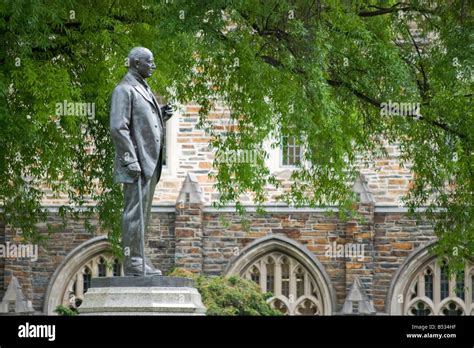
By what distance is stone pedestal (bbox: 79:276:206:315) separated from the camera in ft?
41.5

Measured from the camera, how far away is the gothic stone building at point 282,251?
86.2 ft

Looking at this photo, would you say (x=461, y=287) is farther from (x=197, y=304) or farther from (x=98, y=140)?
(x=197, y=304)

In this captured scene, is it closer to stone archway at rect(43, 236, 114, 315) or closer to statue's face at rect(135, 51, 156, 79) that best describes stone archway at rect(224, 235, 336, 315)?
stone archway at rect(43, 236, 114, 315)

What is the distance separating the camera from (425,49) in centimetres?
2075

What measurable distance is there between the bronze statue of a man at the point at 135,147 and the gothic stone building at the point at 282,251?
1272cm

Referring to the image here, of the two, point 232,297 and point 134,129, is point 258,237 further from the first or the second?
point 134,129

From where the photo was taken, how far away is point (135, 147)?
13398mm

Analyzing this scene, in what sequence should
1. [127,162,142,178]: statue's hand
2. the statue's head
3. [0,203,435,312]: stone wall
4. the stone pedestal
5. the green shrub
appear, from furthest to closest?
1. [0,203,435,312]: stone wall
2. the green shrub
3. the statue's head
4. [127,162,142,178]: statue's hand
5. the stone pedestal

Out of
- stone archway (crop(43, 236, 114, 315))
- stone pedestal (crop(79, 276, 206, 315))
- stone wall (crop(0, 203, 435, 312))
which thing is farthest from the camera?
stone archway (crop(43, 236, 114, 315))

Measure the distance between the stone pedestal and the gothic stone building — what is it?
13.3 m

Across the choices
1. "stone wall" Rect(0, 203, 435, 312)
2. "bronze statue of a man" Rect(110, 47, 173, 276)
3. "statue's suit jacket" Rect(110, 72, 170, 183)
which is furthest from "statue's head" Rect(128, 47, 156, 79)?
"stone wall" Rect(0, 203, 435, 312)

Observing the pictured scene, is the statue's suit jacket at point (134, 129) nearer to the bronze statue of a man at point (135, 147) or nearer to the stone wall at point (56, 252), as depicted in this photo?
the bronze statue of a man at point (135, 147)

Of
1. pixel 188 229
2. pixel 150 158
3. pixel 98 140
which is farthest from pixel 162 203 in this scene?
pixel 150 158

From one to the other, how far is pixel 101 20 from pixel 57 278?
8690mm
